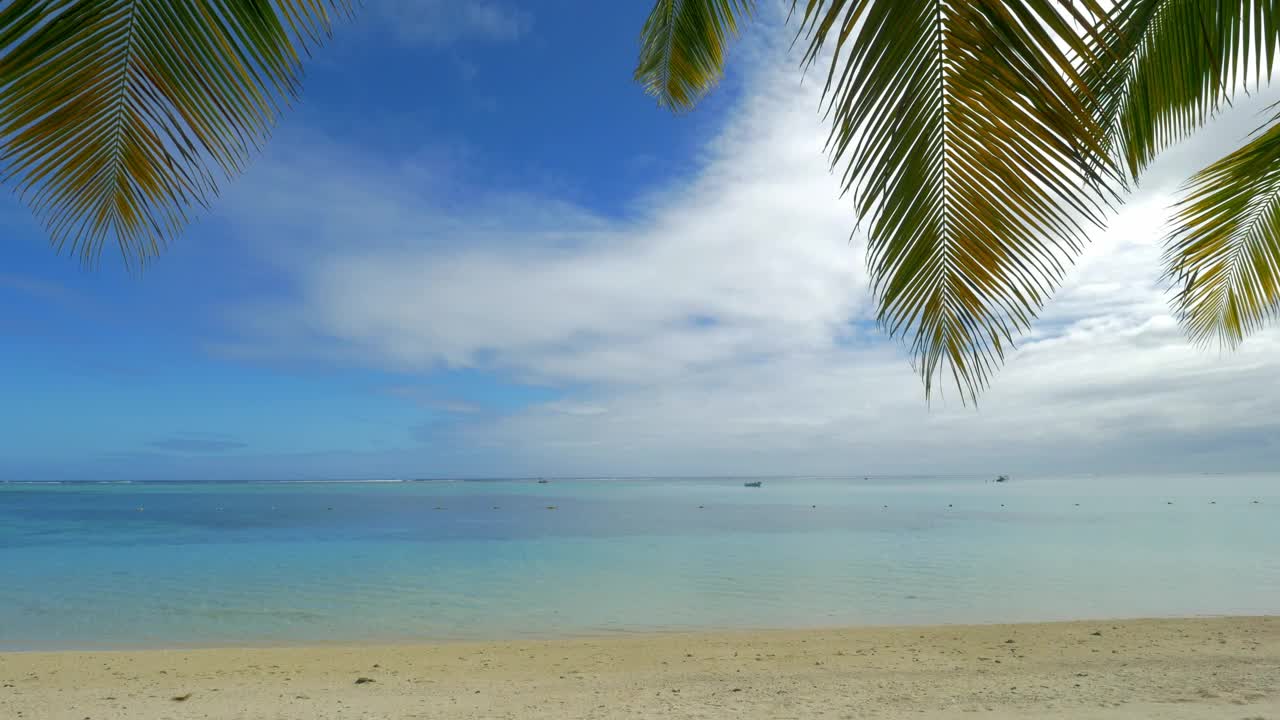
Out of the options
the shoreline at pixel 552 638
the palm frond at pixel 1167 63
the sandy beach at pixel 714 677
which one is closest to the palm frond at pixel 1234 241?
the palm frond at pixel 1167 63

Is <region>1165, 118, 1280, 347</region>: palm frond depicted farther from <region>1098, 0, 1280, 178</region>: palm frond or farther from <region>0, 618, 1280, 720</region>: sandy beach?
<region>0, 618, 1280, 720</region>: sandy beach

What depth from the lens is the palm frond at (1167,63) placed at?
3.33m

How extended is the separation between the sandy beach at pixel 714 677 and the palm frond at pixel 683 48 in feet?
17.3

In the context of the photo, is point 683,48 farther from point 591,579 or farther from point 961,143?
point 591,579

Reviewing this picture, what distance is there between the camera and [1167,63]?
387cm

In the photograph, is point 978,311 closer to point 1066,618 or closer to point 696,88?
point 696,88

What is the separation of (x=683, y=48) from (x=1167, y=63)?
347 centimetres

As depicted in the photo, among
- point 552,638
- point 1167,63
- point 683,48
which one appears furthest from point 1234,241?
point 552,638

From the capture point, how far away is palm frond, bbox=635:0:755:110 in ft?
19.0

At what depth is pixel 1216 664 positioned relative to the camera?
7508 millimetres

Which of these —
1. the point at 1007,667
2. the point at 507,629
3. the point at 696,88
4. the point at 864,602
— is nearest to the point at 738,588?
the point at 864,602

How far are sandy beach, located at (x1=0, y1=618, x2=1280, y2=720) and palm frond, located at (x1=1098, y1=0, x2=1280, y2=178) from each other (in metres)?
4.25

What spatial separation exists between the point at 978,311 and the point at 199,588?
17626 mm

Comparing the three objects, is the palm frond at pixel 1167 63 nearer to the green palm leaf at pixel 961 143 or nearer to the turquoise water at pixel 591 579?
the green palm leaf at pixel 961 143
